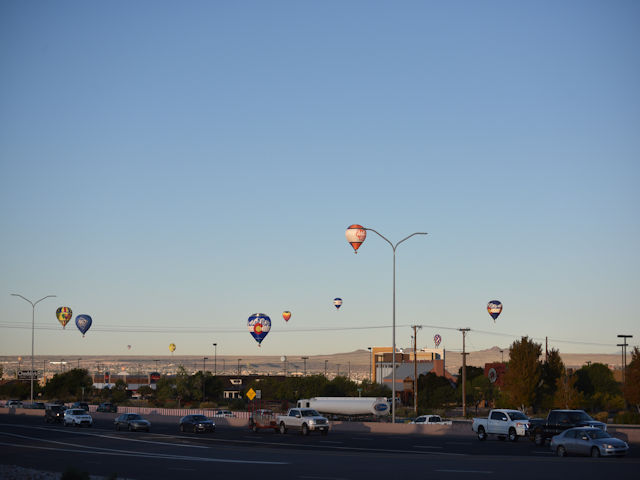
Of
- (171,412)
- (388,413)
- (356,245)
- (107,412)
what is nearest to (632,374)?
(388,413)

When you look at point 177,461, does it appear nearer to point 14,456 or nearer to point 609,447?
point 14,456

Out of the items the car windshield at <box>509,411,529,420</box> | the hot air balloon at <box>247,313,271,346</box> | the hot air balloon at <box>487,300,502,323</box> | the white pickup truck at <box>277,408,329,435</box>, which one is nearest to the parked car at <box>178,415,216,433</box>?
the white pickup truck at <box>277,408,329,435</box>

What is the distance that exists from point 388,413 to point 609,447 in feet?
166

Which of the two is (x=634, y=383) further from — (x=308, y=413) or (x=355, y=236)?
(x=308, y=413)

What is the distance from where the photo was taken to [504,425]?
4759cm

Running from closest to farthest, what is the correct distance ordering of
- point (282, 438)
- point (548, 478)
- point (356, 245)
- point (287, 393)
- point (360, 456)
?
point (548, 478)
point (360, 456)
point (282, 438)
point (356, 245)
point (287, 393)

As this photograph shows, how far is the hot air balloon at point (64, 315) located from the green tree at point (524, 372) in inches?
2472

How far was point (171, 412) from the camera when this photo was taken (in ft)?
319

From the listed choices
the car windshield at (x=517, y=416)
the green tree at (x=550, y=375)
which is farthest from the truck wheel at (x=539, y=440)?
the green tree at (x=550, y=375)

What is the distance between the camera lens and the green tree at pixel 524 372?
85.6 m

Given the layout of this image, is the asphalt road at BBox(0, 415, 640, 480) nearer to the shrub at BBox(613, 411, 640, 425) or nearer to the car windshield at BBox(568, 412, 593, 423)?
the car windshield at BBox(568, 412, 593, 423)

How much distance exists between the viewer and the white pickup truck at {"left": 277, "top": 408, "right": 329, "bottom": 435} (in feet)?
176

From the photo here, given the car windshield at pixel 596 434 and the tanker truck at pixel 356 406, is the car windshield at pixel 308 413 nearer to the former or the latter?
the car windshield at pixel 596 434

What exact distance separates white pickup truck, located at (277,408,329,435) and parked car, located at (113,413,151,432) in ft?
36.3
